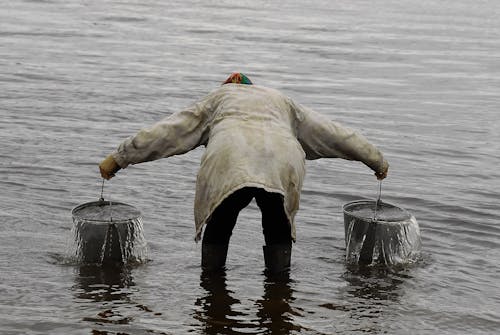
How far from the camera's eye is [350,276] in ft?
25.4

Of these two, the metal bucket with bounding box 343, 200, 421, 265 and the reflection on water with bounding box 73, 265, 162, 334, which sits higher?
the metal bucket with bounding box 343, 200, 421, 265

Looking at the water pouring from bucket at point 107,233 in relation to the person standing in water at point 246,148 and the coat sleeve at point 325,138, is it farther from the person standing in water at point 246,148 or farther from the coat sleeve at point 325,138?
the coat sleeve at point 325,138

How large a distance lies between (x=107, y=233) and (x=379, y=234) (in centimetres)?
197

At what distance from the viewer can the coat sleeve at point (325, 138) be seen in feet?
22.0

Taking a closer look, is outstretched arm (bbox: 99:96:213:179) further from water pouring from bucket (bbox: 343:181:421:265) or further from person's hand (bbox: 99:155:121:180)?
water pouring from bucket (bbox: 343:181:421:265)

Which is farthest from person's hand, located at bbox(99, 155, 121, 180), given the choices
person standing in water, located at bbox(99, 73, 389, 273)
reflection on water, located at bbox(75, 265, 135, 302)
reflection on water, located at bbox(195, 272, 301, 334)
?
reflection on water, located at bbox(195, 272, 301, 334)

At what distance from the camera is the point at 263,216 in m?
6.80

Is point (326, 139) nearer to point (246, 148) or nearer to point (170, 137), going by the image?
point (246, 148)

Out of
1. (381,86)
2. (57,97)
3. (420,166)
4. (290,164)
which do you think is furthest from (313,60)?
(290,164)

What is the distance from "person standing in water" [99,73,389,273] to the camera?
6273mm

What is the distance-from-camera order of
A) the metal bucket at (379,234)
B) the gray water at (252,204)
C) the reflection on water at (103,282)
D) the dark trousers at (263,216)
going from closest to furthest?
1. the dark trousers at (263,216)
2. the gray water at (252,204)
3. the reflection on water at (103,282)
4. the metal bucket at (379,234)

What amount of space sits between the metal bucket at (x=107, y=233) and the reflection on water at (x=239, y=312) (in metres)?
0.58

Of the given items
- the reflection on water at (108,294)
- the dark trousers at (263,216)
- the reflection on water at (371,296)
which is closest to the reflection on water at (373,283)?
the reflection on water at (371,296)

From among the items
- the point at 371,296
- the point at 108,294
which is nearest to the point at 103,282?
the point at 108,294
